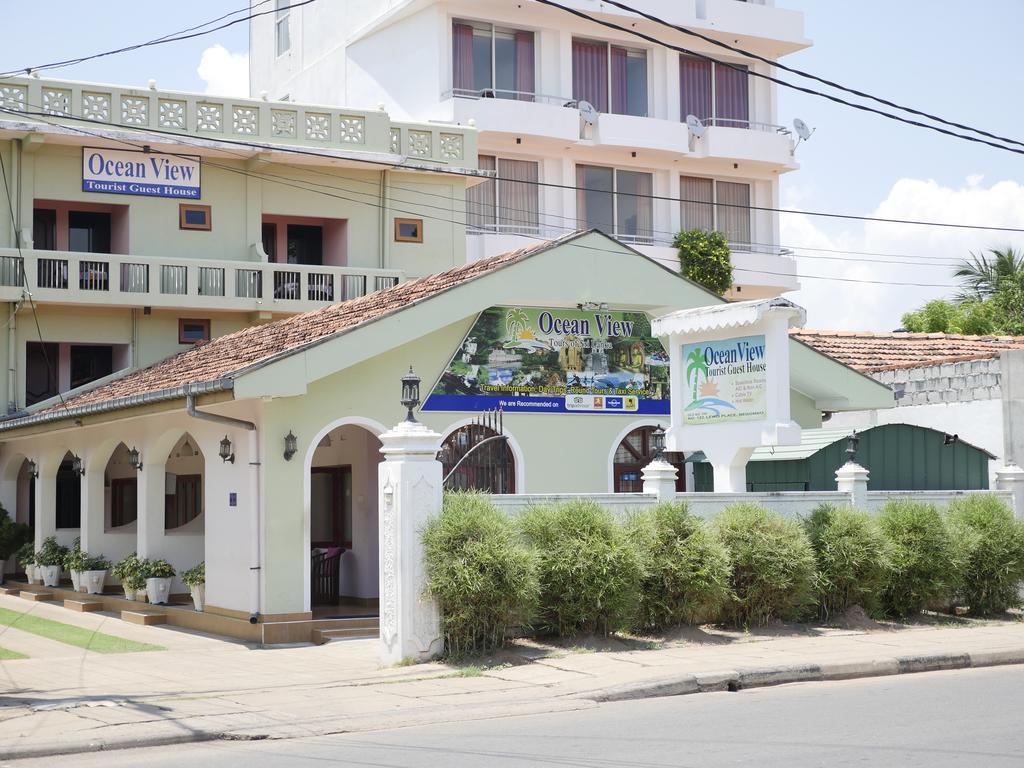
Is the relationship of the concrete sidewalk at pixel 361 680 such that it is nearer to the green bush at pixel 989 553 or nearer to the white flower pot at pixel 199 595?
the green bush at pixel 989 553

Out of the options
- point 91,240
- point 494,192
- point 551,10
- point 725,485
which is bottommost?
point 725,485

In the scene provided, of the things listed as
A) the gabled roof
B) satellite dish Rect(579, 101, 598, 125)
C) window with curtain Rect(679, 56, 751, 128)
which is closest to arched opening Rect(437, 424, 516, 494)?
the gabled roof

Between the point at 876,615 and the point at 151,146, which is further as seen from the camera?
the point at 151,146

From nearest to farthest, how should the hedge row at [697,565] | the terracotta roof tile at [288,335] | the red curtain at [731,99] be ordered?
the hedge row at [697,565] → the terracotta roof tile at [288,335] → the red curtain at [731,99]

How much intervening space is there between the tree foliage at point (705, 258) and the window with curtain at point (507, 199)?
14.7ft

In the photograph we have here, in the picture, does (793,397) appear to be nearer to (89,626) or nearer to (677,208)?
(89,626)

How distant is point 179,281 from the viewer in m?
27.9

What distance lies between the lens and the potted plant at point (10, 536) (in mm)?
26969

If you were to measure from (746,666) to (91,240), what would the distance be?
69.6 ft

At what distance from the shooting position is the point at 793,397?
21453mm

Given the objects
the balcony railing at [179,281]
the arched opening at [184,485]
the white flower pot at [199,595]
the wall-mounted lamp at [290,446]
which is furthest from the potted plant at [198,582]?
the balcony railing at [179,281]

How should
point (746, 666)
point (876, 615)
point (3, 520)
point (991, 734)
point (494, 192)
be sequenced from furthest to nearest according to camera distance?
point (494, 192) < point (3, 520) < point (876, 615) < point (746, 666) < point (991, 734)

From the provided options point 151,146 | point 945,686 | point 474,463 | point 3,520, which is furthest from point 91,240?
point 945,686

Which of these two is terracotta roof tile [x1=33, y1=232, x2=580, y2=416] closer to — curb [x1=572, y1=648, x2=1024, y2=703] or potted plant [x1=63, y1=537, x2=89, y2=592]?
potted plant [x1=63, y1=537, x2=89, y2=592]
